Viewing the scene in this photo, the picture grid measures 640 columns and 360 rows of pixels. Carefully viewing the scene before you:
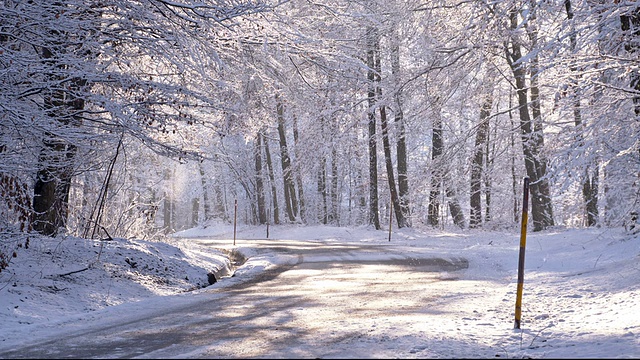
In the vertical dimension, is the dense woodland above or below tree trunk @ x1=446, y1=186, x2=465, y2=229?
above

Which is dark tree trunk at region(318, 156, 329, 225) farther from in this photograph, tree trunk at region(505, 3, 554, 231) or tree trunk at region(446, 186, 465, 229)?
tree trunk at region(505, 3, 554, 231)

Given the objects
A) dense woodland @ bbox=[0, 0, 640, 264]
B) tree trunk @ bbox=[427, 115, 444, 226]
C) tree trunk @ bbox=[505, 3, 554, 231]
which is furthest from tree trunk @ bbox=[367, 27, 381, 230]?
dense woodland @ bbox=[0, 0, 640, 264]

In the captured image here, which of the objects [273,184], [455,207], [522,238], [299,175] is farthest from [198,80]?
[273,184]

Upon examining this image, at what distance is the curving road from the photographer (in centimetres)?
565

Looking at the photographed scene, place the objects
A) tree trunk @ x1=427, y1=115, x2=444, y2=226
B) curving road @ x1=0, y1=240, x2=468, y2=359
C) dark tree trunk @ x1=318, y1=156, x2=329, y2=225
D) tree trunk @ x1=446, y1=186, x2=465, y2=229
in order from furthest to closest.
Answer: dark tree trunk @ x1=318, y1=156, x2=329, y2=225
tree trunk @ x1=446, y1=186, x2=465, y2=229
tree trunk @ x1=427, y1=115, x2=444, y2=226
curving road @ x1=0, y1=240, x2=468, y2=359

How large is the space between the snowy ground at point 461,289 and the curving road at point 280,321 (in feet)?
0.83

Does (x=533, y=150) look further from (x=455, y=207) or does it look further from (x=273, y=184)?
(x=273, y=184)

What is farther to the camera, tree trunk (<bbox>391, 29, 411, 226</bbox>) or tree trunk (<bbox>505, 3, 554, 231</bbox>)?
tree trunk (<bbox>391, 29, 411, 226</bbox>)

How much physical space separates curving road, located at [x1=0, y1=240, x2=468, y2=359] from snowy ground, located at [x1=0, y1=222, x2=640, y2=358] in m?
0.25

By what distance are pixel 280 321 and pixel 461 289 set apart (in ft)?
12.5

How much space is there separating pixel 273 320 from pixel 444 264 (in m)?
7.52

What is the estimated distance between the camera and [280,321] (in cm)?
713

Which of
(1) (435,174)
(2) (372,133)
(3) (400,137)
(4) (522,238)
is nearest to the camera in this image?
(4) (522,238)

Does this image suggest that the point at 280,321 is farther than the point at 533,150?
No
